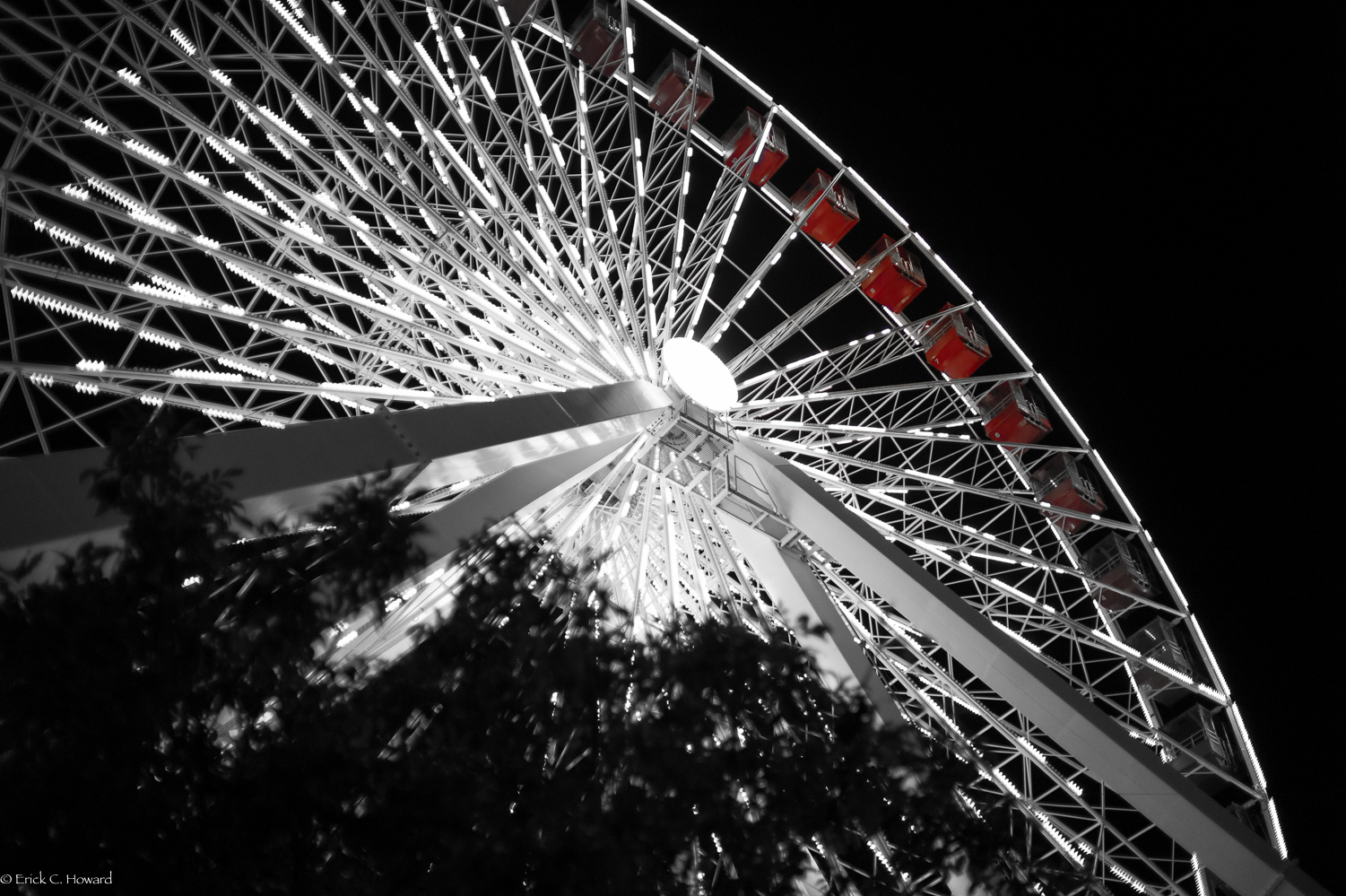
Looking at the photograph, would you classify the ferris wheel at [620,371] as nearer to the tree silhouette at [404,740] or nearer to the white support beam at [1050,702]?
the white support beam at [1050,702]

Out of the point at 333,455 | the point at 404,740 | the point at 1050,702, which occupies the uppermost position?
the point at 333,455

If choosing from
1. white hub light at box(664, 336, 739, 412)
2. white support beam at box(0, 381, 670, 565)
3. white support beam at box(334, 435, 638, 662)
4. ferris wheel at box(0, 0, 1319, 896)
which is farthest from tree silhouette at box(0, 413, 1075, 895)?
white hub light at box(664, 336, 739, 412)

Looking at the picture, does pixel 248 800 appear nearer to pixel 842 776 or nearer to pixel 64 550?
pixel 64 550

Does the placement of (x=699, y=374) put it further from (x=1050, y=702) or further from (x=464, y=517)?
(x=1050, y=702)

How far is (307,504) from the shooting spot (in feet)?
20.6

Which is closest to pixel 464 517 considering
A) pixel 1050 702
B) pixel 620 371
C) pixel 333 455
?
pixel 333 455

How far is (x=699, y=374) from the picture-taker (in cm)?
1180

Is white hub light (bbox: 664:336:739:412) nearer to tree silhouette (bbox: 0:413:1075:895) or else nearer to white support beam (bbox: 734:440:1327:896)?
white support beam (bbox: 734:440:1327:896)

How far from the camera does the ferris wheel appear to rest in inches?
346

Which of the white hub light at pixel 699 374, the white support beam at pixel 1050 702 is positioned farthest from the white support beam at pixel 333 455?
the white support beam at pixel 1050 702

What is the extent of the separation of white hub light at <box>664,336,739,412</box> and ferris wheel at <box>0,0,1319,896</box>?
43 millimetres

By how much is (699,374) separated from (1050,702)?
5.14m

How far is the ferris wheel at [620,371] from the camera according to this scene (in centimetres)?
878

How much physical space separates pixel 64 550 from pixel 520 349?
263 inches
